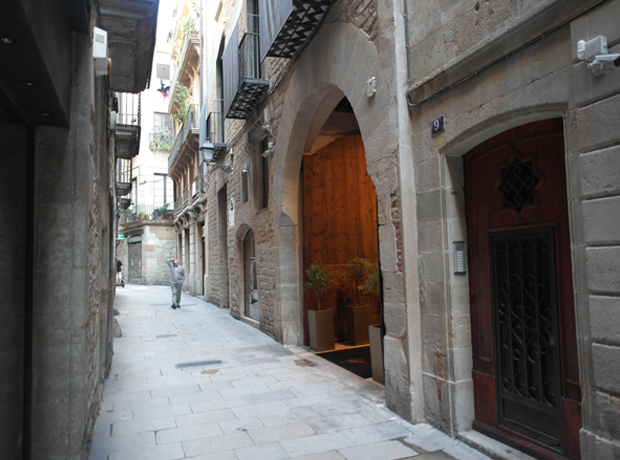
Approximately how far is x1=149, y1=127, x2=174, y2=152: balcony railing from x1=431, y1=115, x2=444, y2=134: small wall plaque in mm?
29214

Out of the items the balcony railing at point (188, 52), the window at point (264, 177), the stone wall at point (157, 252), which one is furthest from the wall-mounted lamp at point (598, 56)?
the stone wall at point (157, 252)

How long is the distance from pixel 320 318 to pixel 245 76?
496 centimetres

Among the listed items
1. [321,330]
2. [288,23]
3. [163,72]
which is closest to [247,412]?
[321,330]

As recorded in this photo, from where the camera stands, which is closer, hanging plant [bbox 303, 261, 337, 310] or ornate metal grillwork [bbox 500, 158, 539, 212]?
ornate metal grillwork [bbox 500, 158, 539, 212]

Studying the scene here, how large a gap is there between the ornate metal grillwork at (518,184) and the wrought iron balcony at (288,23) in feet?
11.8

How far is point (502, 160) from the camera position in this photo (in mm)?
3873

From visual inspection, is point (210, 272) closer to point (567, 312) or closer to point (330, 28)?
point (330, 28)

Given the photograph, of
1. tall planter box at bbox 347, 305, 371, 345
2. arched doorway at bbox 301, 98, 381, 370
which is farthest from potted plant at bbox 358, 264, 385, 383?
arched doorway at bbox 301, 98, 381, 370

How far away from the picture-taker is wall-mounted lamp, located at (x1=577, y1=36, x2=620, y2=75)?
2629 millimetres

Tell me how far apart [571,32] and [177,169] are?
2091 cm

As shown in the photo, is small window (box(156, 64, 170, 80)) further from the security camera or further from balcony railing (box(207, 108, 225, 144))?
the security camera

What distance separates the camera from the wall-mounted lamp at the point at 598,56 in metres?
2.63

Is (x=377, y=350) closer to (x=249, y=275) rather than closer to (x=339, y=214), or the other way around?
(x=339, y=214)

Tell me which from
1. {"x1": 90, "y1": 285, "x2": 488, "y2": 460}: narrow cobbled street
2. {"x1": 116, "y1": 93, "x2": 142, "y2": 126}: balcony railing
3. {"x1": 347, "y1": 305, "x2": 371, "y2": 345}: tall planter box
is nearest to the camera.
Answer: {"x1": 90, "y1": 285, "x2": 488, "y2": 460}: narrow cobbled street
